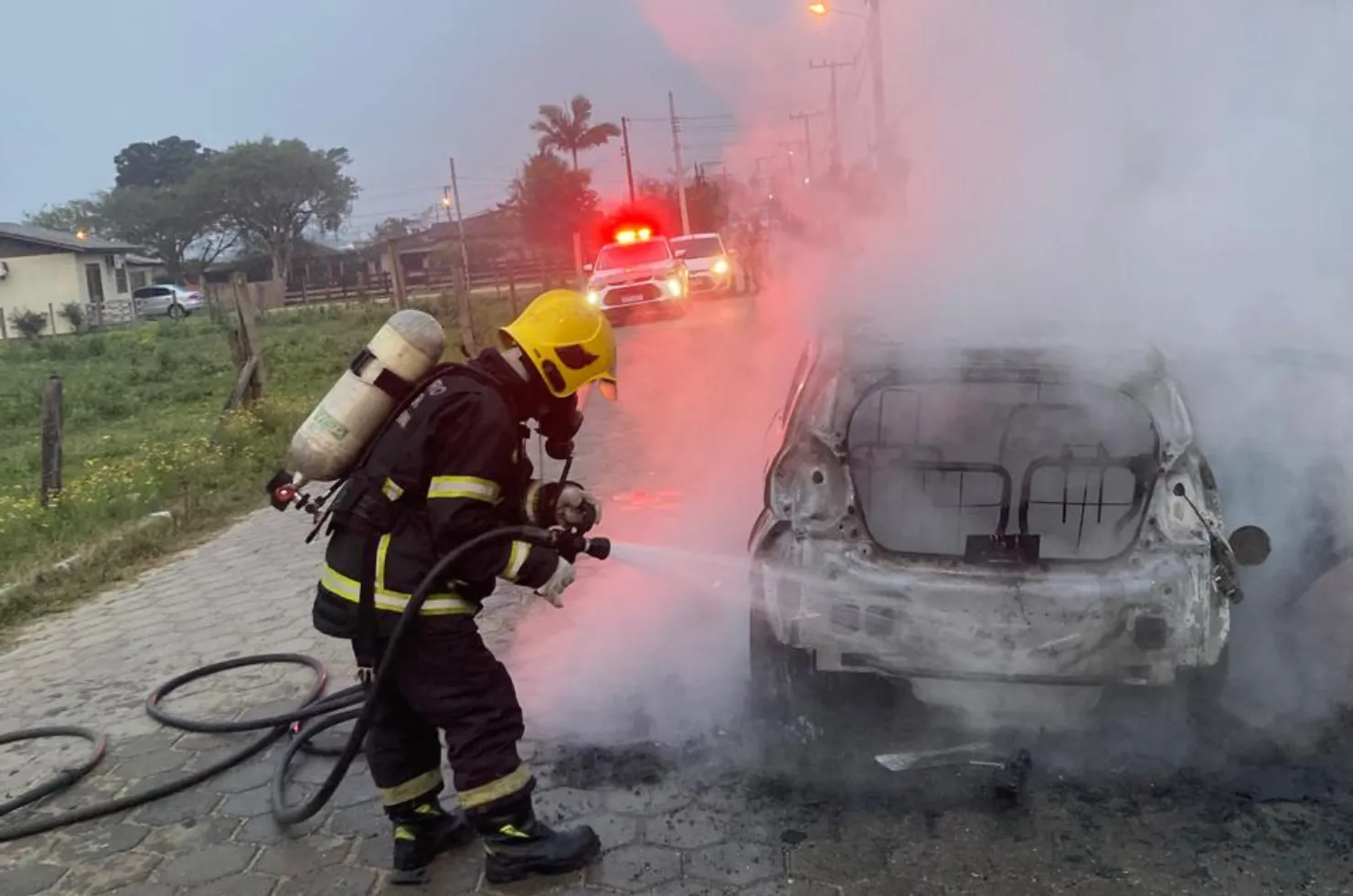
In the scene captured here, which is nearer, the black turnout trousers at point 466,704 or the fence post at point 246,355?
the black turnout trousers at point 466,704

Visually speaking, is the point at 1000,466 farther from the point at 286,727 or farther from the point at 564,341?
the point at 286,727

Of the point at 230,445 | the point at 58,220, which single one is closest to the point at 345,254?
the point at 58,220

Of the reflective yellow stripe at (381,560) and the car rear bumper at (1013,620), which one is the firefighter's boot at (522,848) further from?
the car rear bumper at (1013,620)

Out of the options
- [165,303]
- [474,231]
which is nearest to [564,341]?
[165,303]

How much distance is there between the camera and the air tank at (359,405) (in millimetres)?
3139

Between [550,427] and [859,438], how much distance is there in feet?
4.20

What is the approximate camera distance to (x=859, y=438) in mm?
4133

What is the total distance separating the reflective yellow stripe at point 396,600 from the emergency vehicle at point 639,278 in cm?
1589

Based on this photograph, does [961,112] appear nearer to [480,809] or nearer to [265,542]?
[480,809]

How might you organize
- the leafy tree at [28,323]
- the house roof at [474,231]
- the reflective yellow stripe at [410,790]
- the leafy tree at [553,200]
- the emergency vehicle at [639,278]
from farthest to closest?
the house roof at [474,231]
the leafy tree at [553,200]
the leafy tree at [28,323]
the emergency vehicle at [639,278]
the reflective yellow stripe at [410,790]

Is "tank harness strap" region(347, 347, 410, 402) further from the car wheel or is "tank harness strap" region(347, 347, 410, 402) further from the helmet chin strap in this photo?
the car wheel

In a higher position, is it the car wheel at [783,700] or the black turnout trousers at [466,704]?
the black turnout trousers at [466,704]

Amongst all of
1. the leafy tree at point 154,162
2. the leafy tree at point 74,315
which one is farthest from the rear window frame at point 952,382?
the leafy tree at point 154,162

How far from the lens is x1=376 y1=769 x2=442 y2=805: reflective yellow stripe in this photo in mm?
3324
